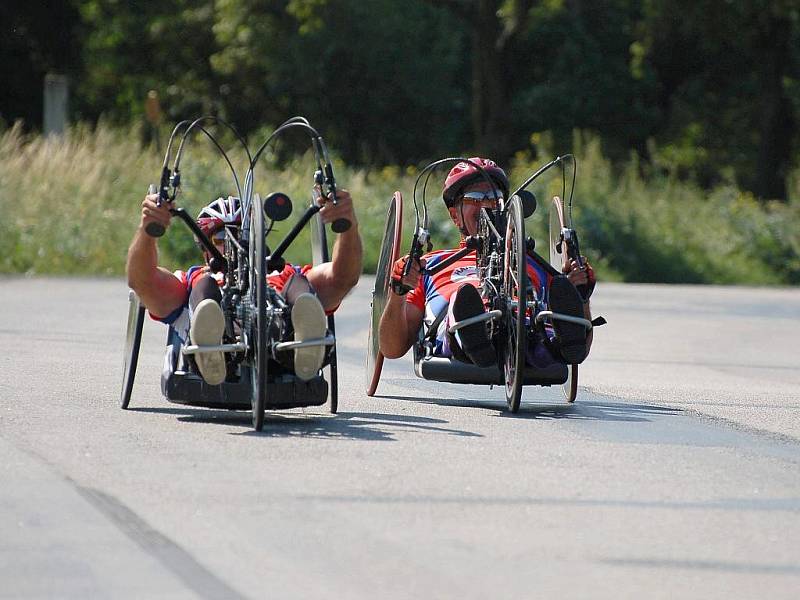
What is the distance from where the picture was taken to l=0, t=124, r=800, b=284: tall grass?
2388 centimetres

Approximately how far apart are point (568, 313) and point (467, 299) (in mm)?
484

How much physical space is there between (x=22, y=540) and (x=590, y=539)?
171cm

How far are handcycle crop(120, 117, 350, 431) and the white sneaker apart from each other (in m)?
0.05

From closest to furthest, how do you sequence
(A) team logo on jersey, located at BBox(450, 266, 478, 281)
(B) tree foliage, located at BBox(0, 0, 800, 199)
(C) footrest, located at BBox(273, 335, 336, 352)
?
(C) footrest, located at BBox(273, 335, 336, 352), (A) team logo on jersey, located at BBox(450, 266, 478, 281), (B) tree foliage, located at BBox(0, 0, 800, 199)

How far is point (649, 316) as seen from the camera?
59.3 feet

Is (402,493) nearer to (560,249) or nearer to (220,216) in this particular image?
(220,216)

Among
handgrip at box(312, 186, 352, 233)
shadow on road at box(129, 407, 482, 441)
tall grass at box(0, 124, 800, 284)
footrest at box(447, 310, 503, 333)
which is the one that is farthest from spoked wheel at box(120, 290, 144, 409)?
tall grass at box(0, 124, 800, 284)

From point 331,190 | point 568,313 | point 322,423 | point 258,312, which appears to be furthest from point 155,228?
point 568,313

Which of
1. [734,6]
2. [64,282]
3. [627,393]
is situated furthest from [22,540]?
[734,6]

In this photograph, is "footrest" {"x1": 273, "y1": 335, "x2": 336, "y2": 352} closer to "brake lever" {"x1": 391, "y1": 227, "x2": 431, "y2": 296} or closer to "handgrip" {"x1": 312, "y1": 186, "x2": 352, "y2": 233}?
"handgrip" {"x1": 312, "y1": 186, "x2": 352, "y2": 233}

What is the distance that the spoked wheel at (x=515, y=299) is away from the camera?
8516 mm

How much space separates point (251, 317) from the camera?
7.93 meters

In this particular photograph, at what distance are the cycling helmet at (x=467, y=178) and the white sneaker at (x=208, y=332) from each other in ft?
7.04

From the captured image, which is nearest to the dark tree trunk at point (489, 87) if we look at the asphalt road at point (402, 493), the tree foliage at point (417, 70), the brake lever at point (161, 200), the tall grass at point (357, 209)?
the tree foliage at point (417, 70)
